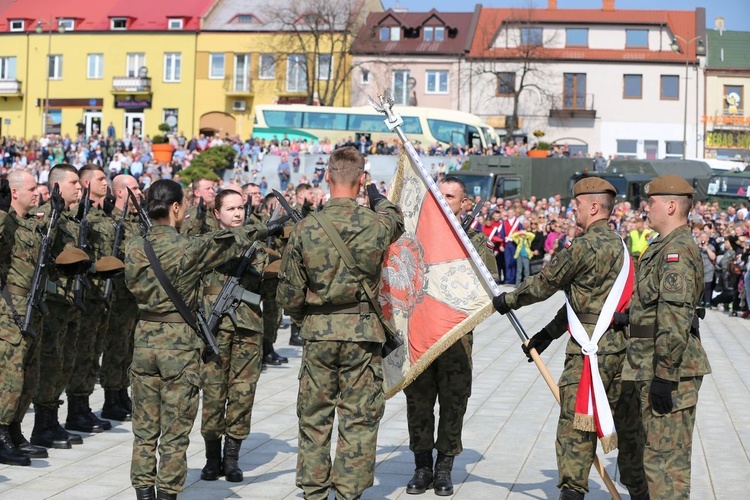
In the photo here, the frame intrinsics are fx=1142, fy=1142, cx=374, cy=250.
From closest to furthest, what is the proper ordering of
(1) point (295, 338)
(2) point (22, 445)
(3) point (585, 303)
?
(3) point (585, 303) → (2) point (22, 445) → (1) point (295, 338)

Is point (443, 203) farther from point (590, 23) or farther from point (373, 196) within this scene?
point (590, 23)

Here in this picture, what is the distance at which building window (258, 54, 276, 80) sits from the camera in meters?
70.5

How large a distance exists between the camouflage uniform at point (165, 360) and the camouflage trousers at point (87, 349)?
297cm

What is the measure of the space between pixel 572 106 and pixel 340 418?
62421mm

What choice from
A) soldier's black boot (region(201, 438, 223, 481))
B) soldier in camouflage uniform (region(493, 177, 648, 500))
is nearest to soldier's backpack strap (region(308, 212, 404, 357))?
soldier in camouflage uniform (region(493, 177, 648, 500))

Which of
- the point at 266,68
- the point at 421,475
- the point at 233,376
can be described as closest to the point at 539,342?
the point at 421,475

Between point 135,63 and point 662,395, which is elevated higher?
point 135,63

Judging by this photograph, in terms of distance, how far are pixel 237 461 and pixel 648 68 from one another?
2436 inches

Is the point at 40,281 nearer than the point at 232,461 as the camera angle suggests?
No

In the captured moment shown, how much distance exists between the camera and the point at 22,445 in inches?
364

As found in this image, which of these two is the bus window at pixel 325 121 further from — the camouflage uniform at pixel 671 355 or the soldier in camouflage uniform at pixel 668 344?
the camouflage uniform at pixel 671 355

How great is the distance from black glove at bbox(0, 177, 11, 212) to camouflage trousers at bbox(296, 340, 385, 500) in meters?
3.09

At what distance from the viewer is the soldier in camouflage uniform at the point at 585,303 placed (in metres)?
7.41

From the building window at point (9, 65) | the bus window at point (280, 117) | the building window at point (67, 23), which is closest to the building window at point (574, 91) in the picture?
the bus window at point (280, 117)
